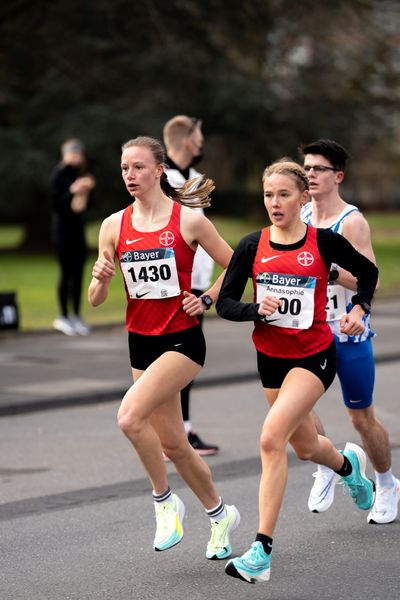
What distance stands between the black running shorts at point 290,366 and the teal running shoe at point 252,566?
816 mm

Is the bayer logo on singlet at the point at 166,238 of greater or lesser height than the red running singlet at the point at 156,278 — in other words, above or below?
above

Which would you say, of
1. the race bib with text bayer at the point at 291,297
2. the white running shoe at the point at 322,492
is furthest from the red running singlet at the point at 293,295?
the white running shoe at the point at 322,492

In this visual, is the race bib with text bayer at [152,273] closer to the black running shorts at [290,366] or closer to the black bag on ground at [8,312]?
the black running shorts at [290,366]

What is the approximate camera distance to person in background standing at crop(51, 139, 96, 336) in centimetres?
1462

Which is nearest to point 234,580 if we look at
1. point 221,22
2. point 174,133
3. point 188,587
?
point 188,587

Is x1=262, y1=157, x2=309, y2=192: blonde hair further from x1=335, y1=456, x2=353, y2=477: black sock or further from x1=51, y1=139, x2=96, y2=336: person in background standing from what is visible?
x1=51, y1=139, x2=96, y2=336: person in background standing

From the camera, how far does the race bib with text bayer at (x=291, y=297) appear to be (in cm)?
550

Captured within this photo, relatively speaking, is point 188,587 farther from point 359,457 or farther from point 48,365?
point 48,365

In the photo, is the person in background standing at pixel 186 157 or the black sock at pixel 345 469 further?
the person in background standing at pixel 186 157

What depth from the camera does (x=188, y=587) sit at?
5.29 metres

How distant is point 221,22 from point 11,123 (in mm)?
8195

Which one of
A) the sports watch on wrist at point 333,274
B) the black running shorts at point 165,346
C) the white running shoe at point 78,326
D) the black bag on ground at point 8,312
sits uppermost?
the sports watch on wrist at point 333,274

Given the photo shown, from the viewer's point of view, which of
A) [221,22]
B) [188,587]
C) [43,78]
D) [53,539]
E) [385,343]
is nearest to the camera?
[188,587]

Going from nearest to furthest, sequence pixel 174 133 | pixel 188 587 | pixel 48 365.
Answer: pixel 188 587
pixel 174 133
pixel 48 365
